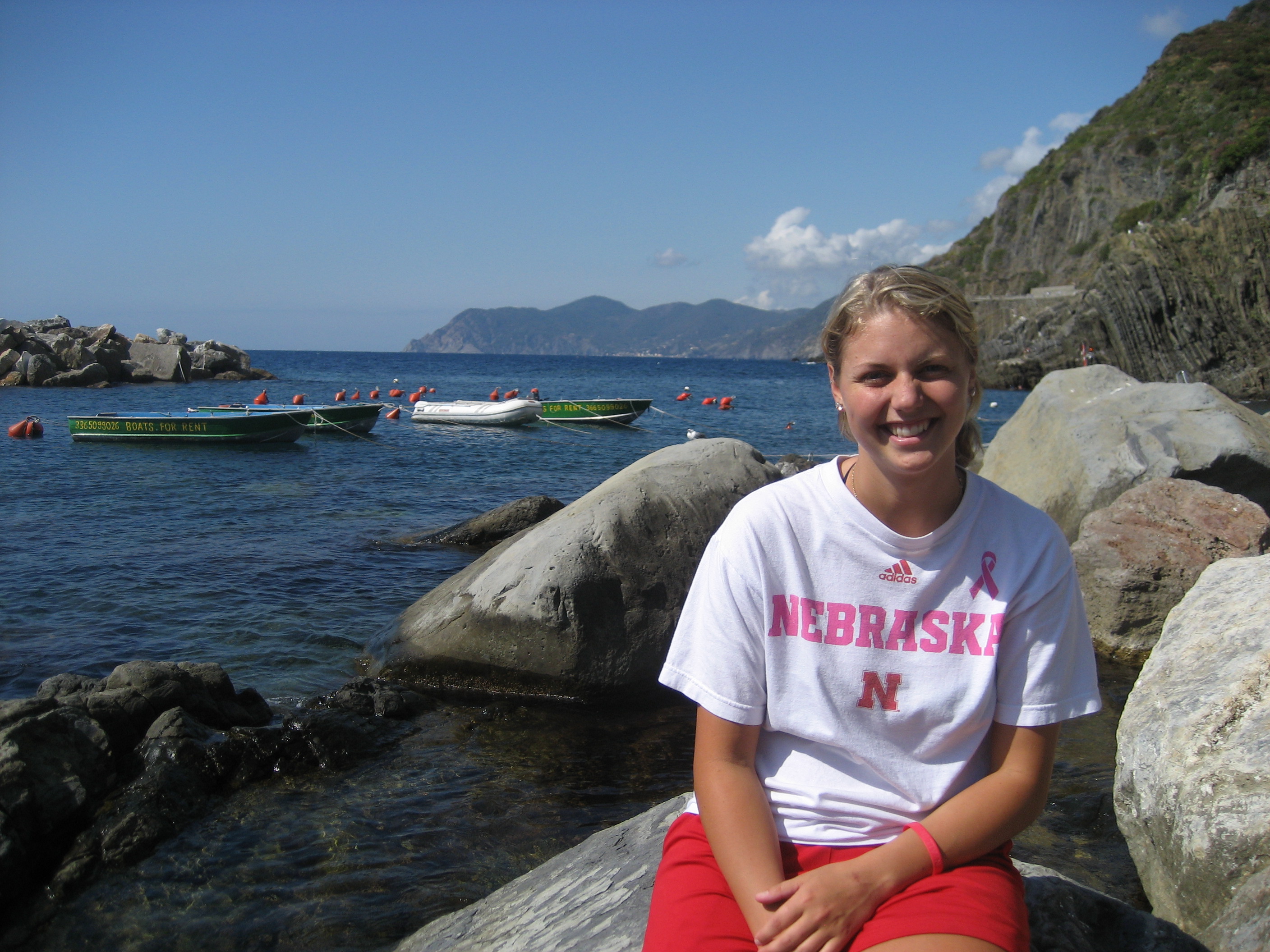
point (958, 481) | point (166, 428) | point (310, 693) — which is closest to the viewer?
point (958, 481)

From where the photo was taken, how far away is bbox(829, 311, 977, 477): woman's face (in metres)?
2.09

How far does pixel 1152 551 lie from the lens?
684cm

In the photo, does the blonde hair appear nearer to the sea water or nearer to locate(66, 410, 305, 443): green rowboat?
the sea water

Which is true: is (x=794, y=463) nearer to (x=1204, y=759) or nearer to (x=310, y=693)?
(x=310, y=693)

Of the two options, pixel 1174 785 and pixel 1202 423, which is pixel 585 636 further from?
pixel 1202 423

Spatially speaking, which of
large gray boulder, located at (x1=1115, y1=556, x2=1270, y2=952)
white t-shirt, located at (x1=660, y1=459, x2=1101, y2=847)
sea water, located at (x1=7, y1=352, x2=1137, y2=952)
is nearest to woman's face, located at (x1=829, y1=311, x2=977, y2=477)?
white t-shirt, located at (x1=660, y1=459, x2=1101, y2=847)

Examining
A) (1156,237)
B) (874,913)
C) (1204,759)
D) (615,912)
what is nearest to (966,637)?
(874,913)

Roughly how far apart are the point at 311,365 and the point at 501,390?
50.3 metres

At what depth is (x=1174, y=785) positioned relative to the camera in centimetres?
318

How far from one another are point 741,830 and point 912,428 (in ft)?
3.29

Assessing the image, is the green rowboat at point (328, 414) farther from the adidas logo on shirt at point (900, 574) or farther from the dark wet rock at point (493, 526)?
the adidas logo on shirt at point (900, 574)

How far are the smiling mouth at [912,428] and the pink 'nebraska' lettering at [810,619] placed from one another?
44 centimetres

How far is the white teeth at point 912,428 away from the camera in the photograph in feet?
6.86

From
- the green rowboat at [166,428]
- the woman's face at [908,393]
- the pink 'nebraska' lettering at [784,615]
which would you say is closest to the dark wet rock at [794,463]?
the green rowboat at [166,428]
